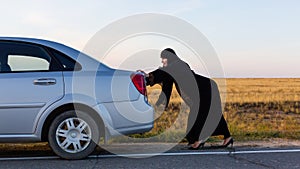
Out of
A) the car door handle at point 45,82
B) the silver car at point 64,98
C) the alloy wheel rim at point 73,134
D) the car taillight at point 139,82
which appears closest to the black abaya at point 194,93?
the car taillight at point 139,82

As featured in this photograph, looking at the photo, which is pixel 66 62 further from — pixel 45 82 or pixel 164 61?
pixel 164 61

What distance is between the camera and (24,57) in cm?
605

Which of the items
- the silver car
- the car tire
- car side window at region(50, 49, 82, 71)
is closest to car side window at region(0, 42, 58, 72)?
the silver car

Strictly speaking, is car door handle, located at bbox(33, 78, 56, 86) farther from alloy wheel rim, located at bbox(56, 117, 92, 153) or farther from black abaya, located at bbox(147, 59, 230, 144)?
black abaya, located at bbox(147, 59, 230, 144)

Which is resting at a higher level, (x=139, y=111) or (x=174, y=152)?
(x=139, y=111)

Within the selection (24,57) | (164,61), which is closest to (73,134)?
(24,57)

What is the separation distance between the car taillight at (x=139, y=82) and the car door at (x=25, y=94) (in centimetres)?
95

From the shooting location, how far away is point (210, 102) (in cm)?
718

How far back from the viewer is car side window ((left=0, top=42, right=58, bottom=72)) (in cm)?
593

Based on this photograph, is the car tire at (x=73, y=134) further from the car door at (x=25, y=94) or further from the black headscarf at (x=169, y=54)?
the black headscarf at (x=169, y=54)

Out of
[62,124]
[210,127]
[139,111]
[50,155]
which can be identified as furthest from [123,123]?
[210,127]

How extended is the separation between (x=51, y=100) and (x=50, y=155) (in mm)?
1051

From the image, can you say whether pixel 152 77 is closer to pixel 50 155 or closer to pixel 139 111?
pixel 139 111

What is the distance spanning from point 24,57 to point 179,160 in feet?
8.10
